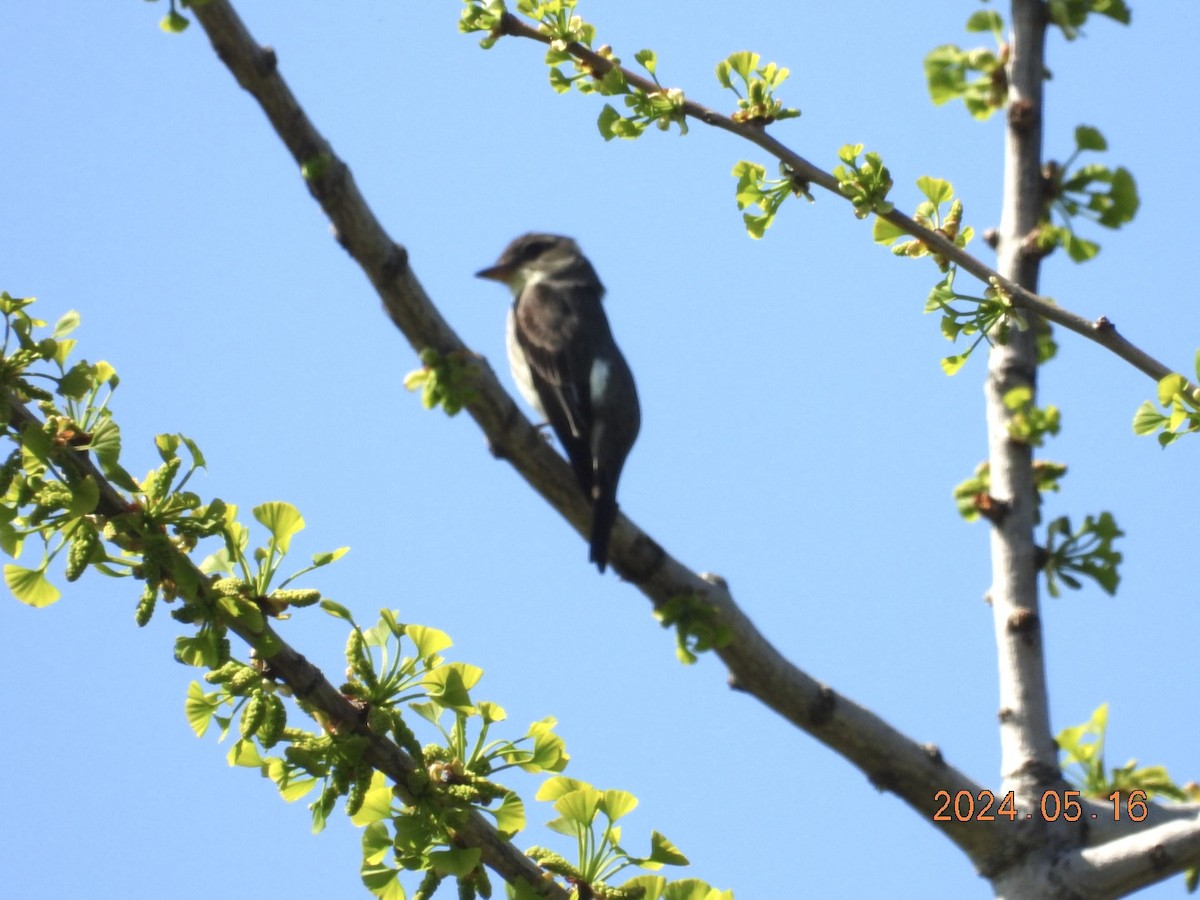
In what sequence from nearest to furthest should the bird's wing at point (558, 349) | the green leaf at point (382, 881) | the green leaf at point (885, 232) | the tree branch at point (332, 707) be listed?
the tree branch at point (332, 707) → the green leaf at point (382, 881) → the green leaf at point (885, 232) → the bird's wing at point (558, 349)

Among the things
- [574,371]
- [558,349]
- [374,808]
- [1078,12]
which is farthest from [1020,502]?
[558,349]

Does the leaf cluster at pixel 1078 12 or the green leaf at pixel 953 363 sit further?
the green leaf at pixel 953 363

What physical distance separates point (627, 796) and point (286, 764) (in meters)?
0.98

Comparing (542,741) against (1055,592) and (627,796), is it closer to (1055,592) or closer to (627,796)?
(627,796)

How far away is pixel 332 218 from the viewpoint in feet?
11.2

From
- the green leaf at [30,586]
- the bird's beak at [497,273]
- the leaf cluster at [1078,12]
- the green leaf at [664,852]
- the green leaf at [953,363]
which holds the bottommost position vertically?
the green leaf at [664,852]

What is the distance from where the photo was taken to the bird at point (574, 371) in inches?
228

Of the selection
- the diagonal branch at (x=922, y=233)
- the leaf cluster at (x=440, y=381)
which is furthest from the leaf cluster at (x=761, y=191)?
the leaf cluster at (x=440, y=381)

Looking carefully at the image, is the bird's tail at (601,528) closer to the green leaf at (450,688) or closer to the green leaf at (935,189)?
the green leaf at (450,688)

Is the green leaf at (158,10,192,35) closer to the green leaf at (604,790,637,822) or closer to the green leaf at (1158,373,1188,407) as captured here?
the green leaf at (604,790,637,822)

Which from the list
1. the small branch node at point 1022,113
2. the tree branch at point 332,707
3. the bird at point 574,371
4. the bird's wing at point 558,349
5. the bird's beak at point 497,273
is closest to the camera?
the tree branch at point 332,707

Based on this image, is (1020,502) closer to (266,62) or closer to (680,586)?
(680,586)

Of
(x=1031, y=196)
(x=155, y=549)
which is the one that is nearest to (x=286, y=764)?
(x=155, y=549)

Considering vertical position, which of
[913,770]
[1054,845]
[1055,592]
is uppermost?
[1055,592]
